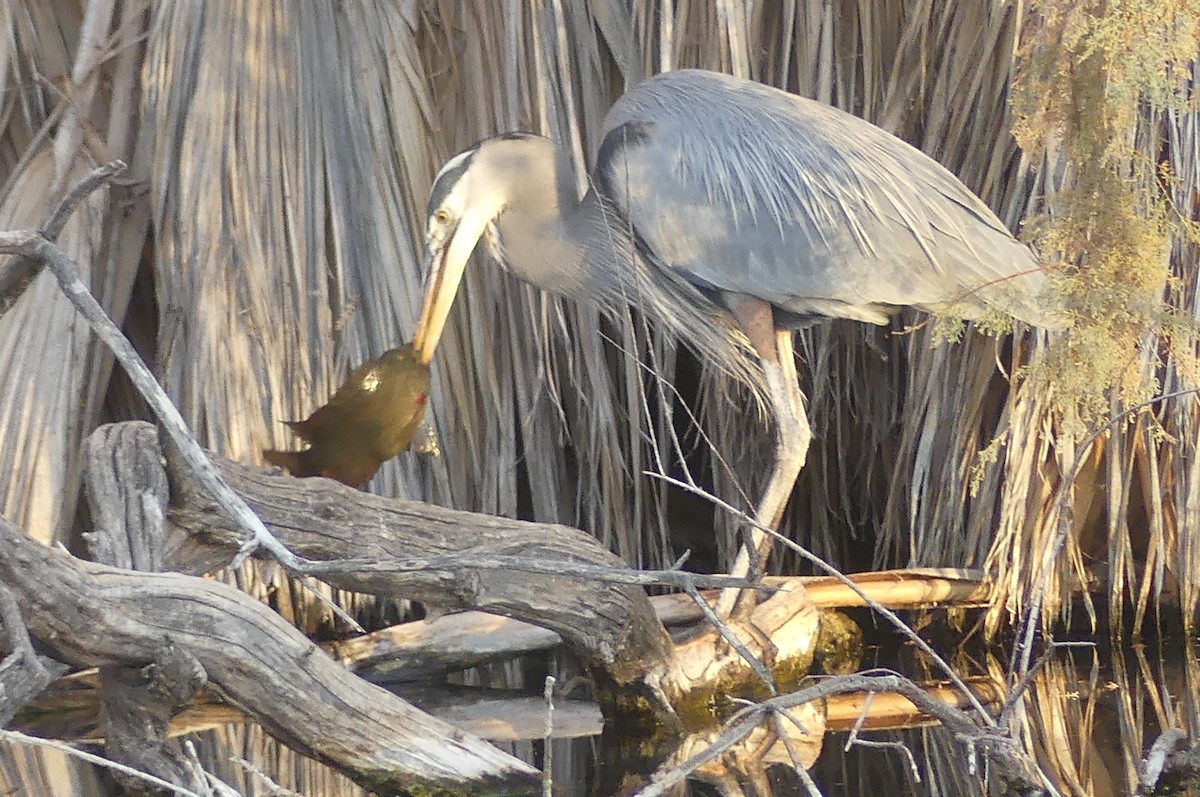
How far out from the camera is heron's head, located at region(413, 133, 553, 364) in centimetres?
349

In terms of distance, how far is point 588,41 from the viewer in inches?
150

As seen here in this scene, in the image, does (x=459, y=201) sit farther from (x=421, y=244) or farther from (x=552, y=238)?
(x=421, y=244)

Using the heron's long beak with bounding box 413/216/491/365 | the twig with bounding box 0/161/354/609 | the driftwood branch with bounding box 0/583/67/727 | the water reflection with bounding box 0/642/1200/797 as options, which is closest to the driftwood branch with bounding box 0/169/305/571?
the twig with bounding box 0/161/354/609

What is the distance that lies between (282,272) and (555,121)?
2.47 feet

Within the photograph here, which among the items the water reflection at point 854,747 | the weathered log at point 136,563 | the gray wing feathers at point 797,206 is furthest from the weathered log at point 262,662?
the gray wing feathers at point 797,206

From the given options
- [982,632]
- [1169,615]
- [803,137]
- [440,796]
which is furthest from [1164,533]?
[440,796]

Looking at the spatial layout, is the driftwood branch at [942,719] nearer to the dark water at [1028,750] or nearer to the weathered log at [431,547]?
the dark water at [1028,750]

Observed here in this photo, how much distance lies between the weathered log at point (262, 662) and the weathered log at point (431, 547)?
0.31 metres

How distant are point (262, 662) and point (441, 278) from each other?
1367mm

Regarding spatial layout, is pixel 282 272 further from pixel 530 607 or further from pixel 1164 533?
pixel 1164 533

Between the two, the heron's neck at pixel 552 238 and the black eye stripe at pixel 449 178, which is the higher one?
the black eye stripe at pixel 449 178

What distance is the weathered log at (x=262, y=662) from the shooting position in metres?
2.13

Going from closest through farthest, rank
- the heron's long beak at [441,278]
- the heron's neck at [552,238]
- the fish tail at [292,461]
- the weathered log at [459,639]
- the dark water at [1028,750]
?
the dark water at [1028,750]
the fish tail at [292,461]
the weathered log at [459,639]
the heron's long beak at [441,278]
the heron's neck at [552,238]

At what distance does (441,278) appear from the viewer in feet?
11.6
